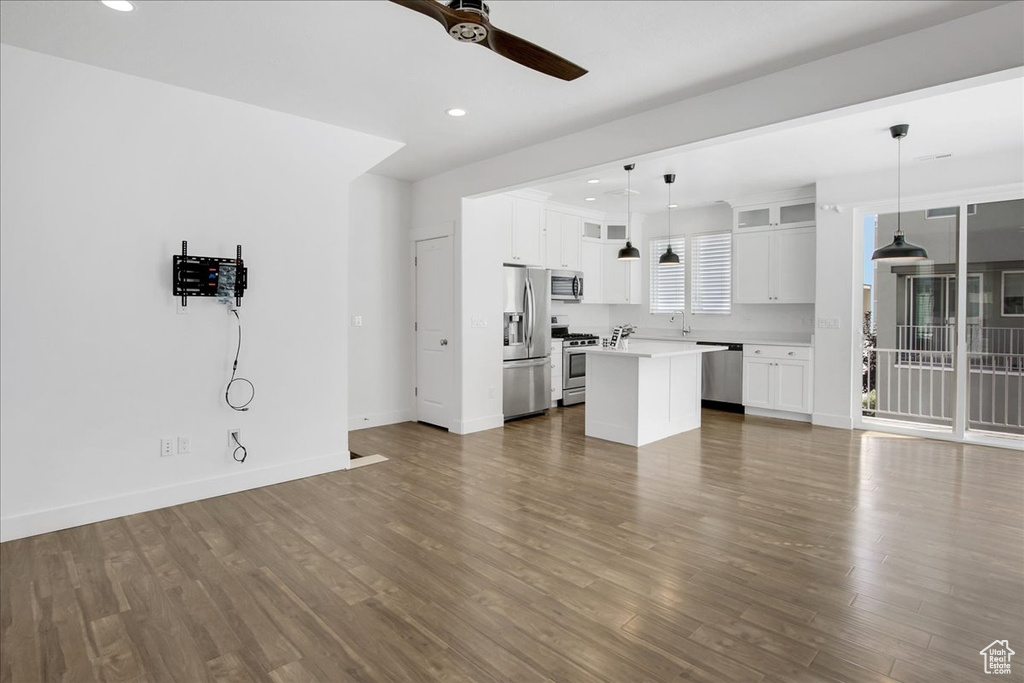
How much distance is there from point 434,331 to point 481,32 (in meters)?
4.11

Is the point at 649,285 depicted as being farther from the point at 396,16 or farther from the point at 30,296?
the point at 30,296

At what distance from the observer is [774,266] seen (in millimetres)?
6789

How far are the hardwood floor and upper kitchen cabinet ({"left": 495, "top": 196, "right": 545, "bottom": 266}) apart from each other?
3028 millimetres

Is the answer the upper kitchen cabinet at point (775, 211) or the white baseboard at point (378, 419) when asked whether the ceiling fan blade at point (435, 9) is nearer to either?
the white baseboard at point (378, 419)

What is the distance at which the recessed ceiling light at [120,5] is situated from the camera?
2.56m

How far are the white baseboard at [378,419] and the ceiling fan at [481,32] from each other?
4.42 m

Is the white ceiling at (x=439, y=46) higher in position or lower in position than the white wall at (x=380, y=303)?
higher

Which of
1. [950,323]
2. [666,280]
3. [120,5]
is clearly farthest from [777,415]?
[120,5]

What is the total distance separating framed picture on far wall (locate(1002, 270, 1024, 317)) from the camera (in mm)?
5066

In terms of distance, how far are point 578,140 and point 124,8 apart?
10.1 feet

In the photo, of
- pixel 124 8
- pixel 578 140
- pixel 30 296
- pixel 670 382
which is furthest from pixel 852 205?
pixel 30 296

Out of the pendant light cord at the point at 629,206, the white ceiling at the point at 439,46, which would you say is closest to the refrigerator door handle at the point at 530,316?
the pendant light cord at the point at 629,206

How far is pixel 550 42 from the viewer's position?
295 cm

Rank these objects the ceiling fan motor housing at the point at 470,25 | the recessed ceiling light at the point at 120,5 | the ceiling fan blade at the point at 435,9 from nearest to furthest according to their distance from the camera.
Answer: the ceiling fan blade at the point at 435,9 < the ceiling fan motor housing at the point at 470,25 < the recessed ceiling light at the point at 120,5
